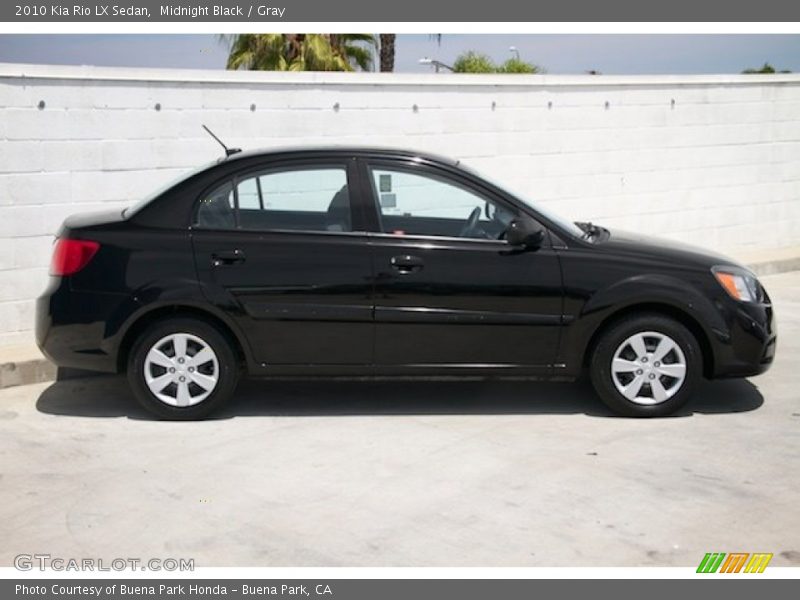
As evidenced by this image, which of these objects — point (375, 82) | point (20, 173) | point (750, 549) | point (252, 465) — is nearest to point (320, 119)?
point (375, 82)

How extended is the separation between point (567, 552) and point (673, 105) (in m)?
8.08

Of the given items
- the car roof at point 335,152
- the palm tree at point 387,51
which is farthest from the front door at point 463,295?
the palm tree at point 387,51

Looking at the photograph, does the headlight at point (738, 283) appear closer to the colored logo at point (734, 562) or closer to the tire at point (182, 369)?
the colored logo at point (734, 562)

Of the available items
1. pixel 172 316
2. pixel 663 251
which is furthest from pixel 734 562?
pixel 172 316

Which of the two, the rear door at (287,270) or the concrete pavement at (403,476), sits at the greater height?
the rear door at (287,270)

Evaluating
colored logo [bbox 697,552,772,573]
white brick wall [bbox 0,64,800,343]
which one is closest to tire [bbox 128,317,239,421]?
white brick wall [bbox 0,64,800,343]

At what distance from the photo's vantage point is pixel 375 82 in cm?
977

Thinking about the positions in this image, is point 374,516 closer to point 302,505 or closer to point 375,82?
point 302,505

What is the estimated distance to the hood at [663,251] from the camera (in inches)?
266

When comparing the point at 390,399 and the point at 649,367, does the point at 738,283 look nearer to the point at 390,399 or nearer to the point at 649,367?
the point at 649,367

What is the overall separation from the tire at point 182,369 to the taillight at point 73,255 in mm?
551

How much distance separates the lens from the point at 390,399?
726 centimetres

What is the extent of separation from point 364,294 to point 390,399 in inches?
38.4

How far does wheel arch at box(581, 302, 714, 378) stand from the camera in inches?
264
